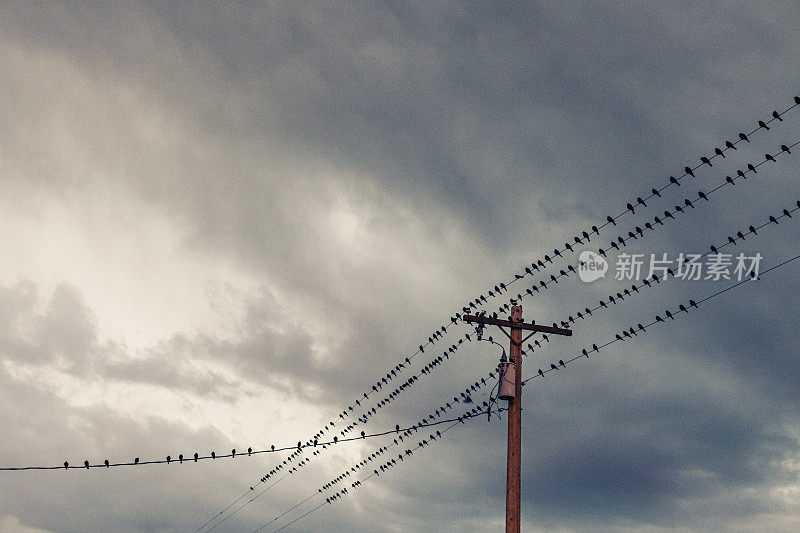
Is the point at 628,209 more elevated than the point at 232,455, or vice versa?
the point at 628,209

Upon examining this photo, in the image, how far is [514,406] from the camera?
2459cm

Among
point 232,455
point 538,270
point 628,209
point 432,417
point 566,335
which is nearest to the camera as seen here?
point 628,209

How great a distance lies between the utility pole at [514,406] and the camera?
23.5m

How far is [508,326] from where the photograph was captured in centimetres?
2630

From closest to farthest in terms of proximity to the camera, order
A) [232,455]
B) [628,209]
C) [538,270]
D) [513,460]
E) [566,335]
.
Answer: [513,460], [628,209], [566,335], [538,270], [232,455]

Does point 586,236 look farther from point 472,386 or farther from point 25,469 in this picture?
point 25,469

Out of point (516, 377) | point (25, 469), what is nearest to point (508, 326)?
point (516, 377)

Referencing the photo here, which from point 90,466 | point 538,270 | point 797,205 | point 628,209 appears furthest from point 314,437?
point 797,205

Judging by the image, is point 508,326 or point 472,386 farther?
point 472,386

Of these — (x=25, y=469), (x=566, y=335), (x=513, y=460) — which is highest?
(x=566, y=335)

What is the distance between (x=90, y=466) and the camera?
1462 inches

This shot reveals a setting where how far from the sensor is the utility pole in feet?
77.0

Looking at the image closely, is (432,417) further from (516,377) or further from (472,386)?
(516,377)

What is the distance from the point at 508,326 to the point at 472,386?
11.2 ft
